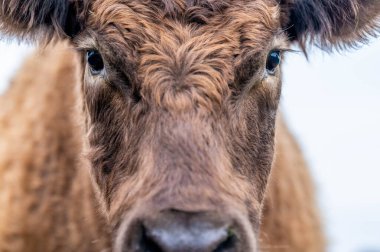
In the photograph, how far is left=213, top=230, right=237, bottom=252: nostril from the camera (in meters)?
4.68

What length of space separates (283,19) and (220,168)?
141 centimetres

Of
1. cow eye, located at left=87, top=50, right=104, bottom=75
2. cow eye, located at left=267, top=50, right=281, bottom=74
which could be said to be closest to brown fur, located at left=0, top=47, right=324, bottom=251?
cow eye, located at left=87, top=50, right=104, bottom=75

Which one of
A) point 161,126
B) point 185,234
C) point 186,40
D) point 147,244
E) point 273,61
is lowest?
point 147,244

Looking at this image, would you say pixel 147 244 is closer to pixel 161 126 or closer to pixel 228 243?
pixel 228 243

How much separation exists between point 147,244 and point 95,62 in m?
1.41

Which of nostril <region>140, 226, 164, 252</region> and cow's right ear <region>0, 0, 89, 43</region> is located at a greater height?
cow's right ear <region>0, 0, 89, 43</region>

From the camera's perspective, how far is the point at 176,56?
5.33m

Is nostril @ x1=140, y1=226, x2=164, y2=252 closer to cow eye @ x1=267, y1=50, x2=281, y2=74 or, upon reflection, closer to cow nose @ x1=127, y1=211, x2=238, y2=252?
cow nose @ x1=127, y1=211, x2=238, y2=252

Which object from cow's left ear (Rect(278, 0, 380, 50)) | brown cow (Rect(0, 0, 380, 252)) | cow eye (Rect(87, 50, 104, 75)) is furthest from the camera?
cow's left ear (Rect(278, 0, 380, 50))

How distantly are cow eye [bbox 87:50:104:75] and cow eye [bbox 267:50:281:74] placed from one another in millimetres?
973

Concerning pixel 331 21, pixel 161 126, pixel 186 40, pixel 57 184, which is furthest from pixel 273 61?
pixel 57 184

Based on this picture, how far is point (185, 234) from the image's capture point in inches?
181

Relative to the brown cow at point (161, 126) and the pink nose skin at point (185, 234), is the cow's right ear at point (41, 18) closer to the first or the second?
the brown cow at point (161, 126)

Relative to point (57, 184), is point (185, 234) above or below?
above
